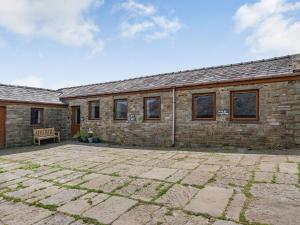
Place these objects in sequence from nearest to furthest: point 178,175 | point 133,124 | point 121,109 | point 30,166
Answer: point 178,175
point 30,166
point 133,124
point 121,109

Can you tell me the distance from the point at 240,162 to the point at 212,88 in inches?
154

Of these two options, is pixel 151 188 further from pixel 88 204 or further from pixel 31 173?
pixel 31 173

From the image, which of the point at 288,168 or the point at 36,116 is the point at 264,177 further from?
the point at 36,116

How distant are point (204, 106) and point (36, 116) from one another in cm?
989

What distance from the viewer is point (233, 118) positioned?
356 inches

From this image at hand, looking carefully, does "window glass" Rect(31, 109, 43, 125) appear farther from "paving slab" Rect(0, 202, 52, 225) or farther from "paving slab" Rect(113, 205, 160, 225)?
"paving slab" Rect(113, 205, 160, 225)

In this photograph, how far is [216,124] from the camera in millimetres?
9289

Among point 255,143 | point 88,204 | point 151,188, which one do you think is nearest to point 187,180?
point 151,188

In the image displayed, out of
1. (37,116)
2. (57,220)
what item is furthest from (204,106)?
(37,116)

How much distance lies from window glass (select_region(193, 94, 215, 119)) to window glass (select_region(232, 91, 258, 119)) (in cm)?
88

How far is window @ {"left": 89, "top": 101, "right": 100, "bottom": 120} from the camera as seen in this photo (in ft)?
43.0

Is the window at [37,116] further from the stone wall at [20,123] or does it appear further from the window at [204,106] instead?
the window at [204,106]

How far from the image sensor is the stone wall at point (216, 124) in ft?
26.3

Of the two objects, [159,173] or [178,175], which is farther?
[159,173]
